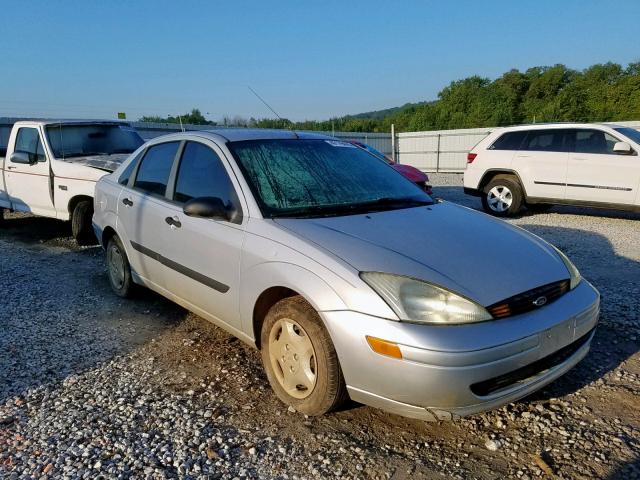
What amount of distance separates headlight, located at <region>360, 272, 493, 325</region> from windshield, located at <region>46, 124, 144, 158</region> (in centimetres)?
642

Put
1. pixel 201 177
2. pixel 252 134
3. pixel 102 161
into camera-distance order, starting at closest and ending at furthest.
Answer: pixel 201 177, pixel 252 134, pixel 102 161

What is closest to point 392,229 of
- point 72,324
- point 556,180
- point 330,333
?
point 330,333

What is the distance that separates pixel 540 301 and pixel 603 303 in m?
2.32

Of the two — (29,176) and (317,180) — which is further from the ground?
(317,180)

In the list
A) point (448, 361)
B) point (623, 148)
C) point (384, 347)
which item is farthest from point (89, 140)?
point (623, 148)

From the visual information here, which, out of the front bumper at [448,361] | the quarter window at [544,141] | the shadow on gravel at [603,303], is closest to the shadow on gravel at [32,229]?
the front bumper at [448,361]

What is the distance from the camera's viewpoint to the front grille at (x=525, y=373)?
2.26 m

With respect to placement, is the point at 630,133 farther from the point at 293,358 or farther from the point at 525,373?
the point at 293,358

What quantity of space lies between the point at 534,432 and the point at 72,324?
12.1ft

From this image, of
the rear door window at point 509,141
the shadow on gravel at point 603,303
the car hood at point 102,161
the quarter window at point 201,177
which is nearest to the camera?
the shadow on gravel at point 603,303

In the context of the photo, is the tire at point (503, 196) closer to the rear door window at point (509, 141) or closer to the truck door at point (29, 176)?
the rear door window at point (509, 141)

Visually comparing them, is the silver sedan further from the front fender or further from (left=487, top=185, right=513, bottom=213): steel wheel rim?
(left=487, top=185, right=513, bottom=213): steel wheel rim

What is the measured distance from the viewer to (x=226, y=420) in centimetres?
271

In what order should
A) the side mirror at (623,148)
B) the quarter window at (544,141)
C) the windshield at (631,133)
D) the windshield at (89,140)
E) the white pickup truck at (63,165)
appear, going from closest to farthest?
the white pickup truck at (63,165) < the windshield at (89,140) < the side mirror at (623,148) < the windshield at (631,133) < the quarter window at (544,141)
